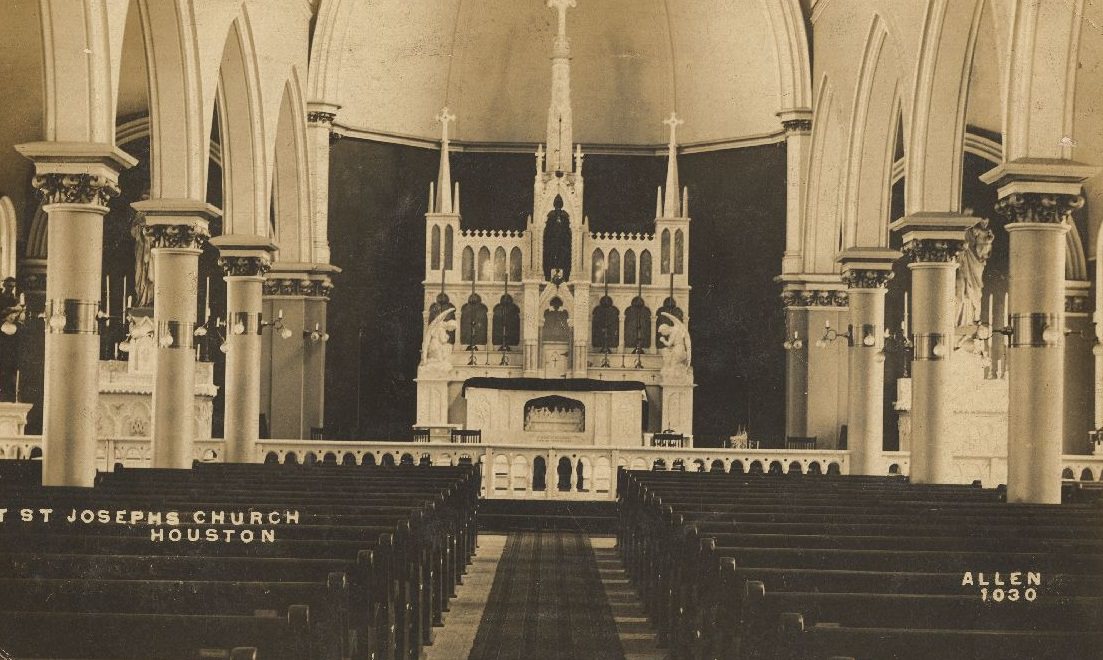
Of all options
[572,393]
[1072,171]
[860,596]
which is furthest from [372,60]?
[860,596]

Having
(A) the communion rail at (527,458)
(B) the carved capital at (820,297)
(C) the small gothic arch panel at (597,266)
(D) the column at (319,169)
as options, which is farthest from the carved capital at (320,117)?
(B) the carved capital at (820,297)

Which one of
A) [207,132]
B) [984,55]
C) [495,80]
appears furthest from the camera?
[495,80]

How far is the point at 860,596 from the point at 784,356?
2311 cm

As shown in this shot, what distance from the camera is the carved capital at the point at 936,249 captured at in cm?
1841

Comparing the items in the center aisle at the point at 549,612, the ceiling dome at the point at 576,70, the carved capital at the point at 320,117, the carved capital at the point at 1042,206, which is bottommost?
the center aisle at the point at 549,612

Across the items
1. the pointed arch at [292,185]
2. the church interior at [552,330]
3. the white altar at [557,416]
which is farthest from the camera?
the pointed arch at [292,185]

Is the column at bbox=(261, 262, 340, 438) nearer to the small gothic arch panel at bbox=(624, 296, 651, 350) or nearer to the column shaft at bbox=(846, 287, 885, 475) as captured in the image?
the small gothic arch panel at bbox=(624, 296, 651, 350)

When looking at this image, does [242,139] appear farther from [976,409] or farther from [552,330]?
[976,409]

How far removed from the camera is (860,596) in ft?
21.0

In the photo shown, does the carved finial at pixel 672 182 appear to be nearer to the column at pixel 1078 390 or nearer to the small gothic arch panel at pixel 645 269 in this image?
the small gothic arch panel at pixel 645 269

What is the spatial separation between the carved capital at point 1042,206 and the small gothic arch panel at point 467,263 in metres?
15.5

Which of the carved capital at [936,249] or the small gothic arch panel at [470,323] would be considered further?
the small gothic arch panel at [470,323]

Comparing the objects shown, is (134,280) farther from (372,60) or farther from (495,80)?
(495,80)

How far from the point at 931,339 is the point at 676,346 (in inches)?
380
